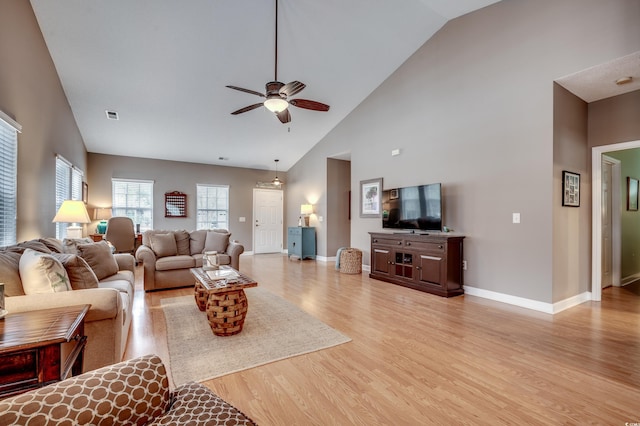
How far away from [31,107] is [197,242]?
109 inches

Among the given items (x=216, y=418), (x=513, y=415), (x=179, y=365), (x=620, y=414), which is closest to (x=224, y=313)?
(x=179, y=365)

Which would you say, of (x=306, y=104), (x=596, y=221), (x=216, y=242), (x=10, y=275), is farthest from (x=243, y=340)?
(x=596, y=221)

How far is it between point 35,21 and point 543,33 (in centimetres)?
599

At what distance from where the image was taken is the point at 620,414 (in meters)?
1.72

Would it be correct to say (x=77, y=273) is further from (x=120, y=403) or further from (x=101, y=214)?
(x=101, y=214)

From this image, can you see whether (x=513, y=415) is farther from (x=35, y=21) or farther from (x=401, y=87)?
(x=35, y=21)

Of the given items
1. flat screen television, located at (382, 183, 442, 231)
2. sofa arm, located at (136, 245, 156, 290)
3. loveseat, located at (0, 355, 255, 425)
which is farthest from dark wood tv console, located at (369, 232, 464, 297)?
loveseat, located at (0, 355, 255, 425)

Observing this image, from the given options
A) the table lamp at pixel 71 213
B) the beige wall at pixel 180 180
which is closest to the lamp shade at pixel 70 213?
the table lamp at pixel 71 213

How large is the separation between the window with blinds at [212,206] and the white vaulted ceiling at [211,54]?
2138mm

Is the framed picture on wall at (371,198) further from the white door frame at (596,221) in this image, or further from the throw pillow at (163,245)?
the throw pillow at (163,245)

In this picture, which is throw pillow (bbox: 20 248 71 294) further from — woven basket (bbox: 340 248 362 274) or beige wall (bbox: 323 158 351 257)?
beige wall (bbox: 323 158 351 257)

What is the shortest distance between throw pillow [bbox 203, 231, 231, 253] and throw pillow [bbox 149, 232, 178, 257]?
0.53 metres

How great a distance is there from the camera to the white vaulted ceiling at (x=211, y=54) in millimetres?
3635

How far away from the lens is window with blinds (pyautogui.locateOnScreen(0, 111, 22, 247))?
269 cm
